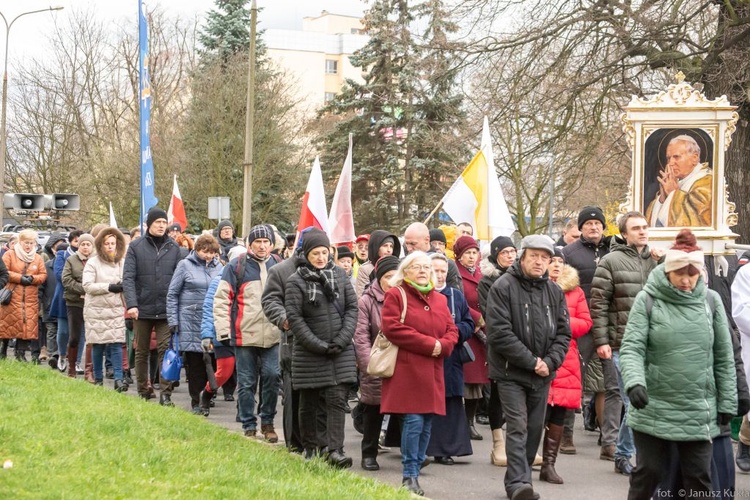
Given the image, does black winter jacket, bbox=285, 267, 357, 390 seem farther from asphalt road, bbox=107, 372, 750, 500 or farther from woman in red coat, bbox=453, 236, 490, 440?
woman in red coat, bbox=453, 236, 490, 440

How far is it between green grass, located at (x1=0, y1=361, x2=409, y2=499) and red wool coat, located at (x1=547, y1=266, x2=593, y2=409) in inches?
74.2

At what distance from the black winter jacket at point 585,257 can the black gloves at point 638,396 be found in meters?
4.68

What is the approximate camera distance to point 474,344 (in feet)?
33.1

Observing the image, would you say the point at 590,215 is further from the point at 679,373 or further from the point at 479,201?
the point at 679,373

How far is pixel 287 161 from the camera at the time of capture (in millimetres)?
41000

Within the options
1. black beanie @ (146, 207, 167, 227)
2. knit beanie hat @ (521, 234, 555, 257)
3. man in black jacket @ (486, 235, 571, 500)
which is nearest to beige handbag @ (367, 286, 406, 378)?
man in black jacket @ (486, 235, 571, 500)

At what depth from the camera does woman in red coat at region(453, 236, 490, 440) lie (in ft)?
32.4

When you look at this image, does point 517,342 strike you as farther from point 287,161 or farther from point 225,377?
point 287,161

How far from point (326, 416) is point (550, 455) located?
178 cm

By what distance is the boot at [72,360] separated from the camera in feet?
47.3

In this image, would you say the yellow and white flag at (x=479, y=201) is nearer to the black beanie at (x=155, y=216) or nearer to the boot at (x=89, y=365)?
the black beanie at (x=155, y=216)

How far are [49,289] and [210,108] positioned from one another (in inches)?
949

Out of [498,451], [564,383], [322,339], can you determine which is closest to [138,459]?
[322,339]

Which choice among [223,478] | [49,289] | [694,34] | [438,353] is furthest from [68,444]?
[694,34]
